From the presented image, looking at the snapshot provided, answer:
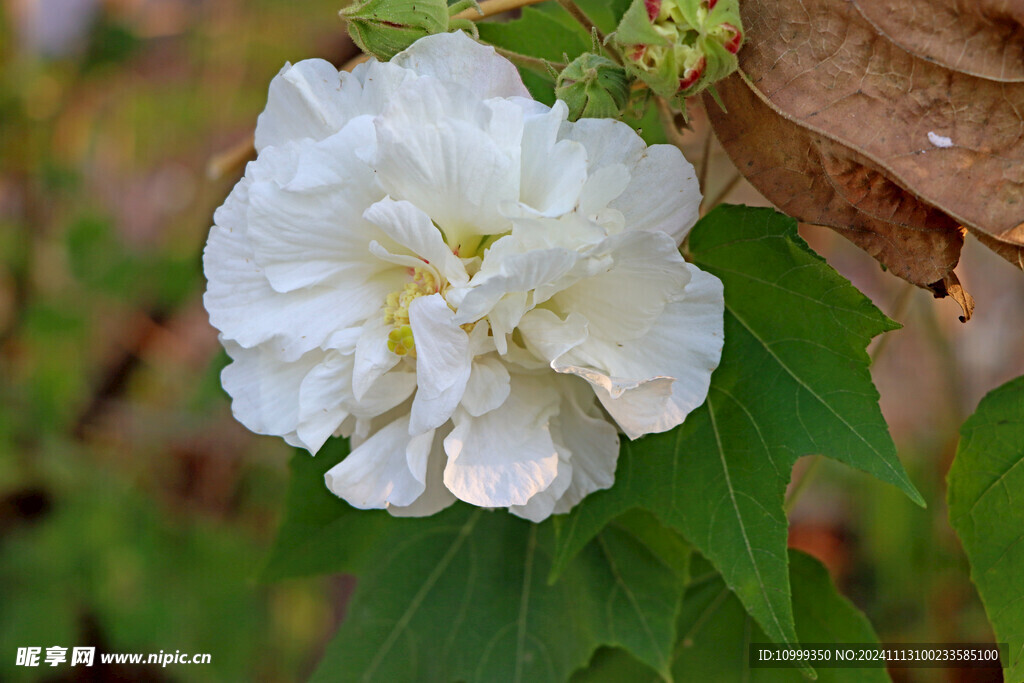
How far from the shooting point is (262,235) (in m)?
0.48

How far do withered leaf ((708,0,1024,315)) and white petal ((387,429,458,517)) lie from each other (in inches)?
10.7

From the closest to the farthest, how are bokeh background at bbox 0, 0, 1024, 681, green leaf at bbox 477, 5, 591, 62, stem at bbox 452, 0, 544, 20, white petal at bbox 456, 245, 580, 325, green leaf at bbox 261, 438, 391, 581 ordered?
white petal at bbox 456, 245, 580, 325 → stem at bbox 452, 0, 544, 20 → green leaf at bbox 477, 5, 591, 62 → green leaf at bbox 261, 438, 391, 581 → bokeh background at bbox 0, 0, 1024, 681

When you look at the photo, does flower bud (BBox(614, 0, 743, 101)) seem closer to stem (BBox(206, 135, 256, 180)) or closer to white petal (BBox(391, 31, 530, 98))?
white petal (BBox(391, 31, 530, 98))

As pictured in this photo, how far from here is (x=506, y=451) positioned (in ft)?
1.56

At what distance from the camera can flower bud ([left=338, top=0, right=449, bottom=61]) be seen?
488 millimetres

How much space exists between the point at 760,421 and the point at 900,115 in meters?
0.21

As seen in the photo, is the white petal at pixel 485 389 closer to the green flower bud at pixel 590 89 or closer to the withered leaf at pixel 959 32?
the green flower bud at pixel 590 89

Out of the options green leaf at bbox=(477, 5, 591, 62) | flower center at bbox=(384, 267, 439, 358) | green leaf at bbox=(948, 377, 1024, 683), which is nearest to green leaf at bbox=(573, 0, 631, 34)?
green leaf at bbox=(477, 5, 591, 62)

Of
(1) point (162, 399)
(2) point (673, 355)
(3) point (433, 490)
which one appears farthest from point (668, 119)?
(1) point (162, 399)

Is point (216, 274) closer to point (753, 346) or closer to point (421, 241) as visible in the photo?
point (421, 241)

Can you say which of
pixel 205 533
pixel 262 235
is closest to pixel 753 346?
pixel 262 235

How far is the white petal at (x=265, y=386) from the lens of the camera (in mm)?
→ 497

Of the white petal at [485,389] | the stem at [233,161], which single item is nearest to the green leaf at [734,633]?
the white petal at [485,389]

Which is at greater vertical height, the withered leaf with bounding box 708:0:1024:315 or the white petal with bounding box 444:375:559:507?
the withered leaf with bounding box 708:0:1024:315
